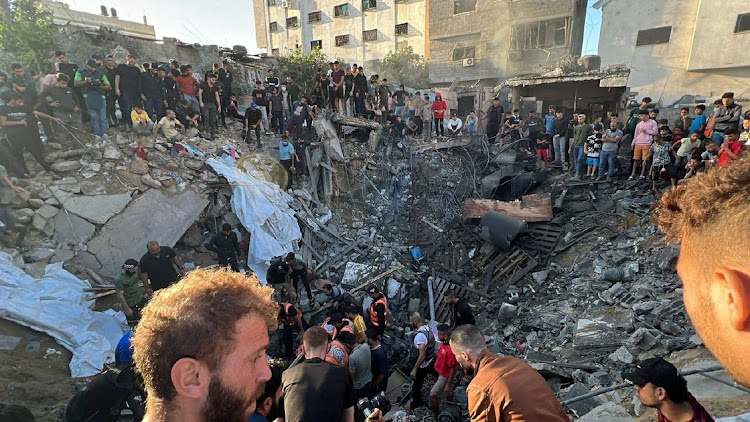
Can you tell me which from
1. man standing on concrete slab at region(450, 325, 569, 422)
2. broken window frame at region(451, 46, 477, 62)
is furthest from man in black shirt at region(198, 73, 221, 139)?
broken window frame at region(451, 46, 477, 62)

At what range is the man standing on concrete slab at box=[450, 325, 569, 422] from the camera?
Result: 2232 mm

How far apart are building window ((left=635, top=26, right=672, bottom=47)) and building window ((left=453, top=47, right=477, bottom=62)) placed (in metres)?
8.92

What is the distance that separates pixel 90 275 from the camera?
649 cm

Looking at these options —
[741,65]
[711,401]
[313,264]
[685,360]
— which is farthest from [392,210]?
[741,65]

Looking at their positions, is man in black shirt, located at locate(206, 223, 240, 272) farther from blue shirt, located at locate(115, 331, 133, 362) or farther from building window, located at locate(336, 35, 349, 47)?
building window, located at locate(336, 35, 349, 47)

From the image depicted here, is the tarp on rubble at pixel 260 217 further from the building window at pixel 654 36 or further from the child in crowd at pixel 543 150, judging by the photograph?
the building window at pixel 654 36

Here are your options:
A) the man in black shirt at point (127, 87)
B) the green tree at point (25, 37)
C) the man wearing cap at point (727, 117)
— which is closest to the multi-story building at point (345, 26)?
the green tree at point (25, 37)

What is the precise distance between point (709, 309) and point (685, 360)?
477 centimetres

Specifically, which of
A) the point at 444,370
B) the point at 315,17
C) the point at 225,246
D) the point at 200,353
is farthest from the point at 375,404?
the point at 315,17

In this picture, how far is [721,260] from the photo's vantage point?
2.81 feet

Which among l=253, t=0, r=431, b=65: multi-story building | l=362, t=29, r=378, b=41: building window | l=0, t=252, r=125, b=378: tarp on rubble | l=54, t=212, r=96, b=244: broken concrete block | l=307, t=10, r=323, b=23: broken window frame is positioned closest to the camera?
l=0, t=252, r=125, b=378: tarp on rubble

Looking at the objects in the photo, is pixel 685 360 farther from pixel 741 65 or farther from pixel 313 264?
pixel 741 65

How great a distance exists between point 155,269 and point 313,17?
110 feet

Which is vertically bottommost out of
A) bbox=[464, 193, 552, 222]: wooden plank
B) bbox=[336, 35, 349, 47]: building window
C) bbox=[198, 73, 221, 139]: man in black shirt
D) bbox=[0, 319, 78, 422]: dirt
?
bbox=[0, 319, 78, 422]: dirt
